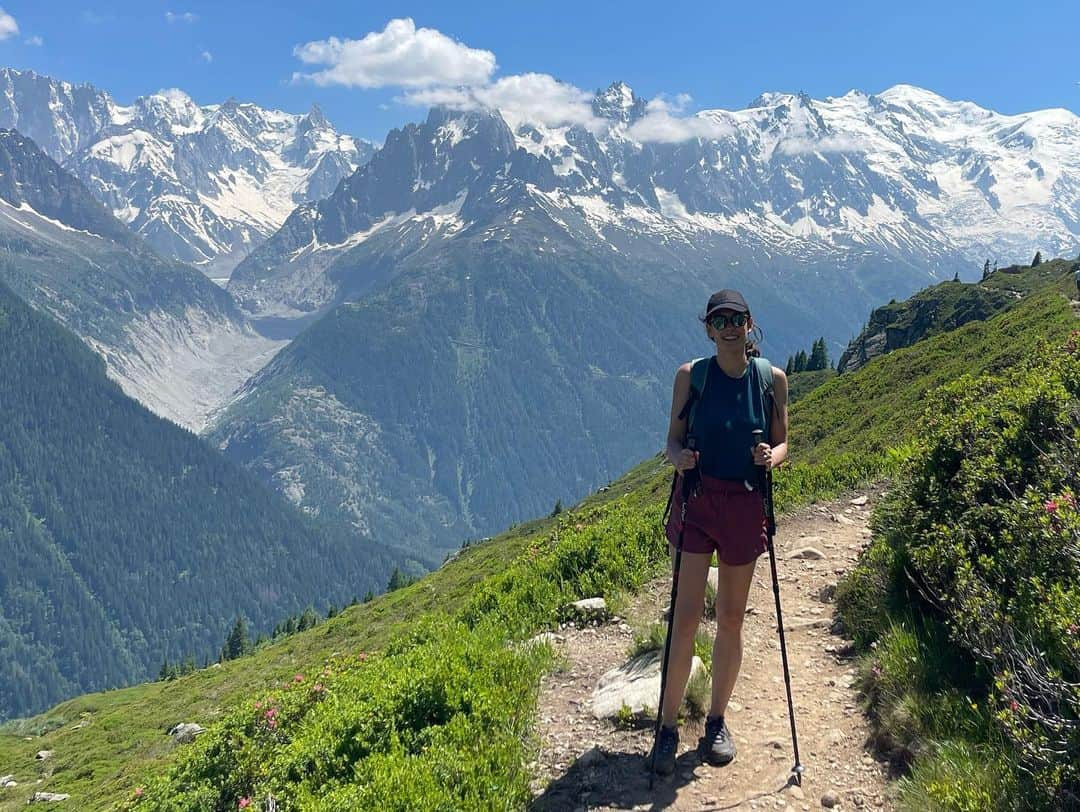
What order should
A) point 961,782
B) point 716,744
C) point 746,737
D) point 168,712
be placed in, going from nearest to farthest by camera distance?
point 961,782, point 716,744, point 746,737, point 168,712

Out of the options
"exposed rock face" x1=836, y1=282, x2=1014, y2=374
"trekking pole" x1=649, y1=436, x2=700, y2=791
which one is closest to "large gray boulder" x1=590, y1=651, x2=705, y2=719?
"trekking pole" x1=649, y1=436, x2=700, y2=791

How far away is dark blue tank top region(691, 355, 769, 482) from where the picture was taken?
23.0 ft

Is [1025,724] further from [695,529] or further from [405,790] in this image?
[405,790]

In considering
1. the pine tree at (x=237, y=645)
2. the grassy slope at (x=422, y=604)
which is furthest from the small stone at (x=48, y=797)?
the pine tree at (x=237, y=645)

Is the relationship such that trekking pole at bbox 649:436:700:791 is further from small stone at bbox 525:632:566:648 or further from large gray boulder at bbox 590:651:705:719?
small stone at bbox 525:632:566:648

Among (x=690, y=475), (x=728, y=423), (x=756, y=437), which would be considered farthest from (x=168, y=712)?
(x=756, y=437)

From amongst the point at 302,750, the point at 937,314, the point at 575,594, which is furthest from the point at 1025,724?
the point at 937,314

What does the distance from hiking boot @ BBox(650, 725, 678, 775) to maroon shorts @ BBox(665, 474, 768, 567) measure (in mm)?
1887

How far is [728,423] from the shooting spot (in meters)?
7.00

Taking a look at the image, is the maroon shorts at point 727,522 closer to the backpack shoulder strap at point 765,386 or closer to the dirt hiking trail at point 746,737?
the backpack shoulder strap at point 765,386

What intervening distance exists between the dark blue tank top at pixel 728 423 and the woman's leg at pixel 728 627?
Answer: 1053 millimetres

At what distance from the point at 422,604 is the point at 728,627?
32.5 meters

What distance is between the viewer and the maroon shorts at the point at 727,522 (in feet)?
23.2

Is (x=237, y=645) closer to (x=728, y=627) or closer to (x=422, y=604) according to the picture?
(x=422, y=604)
